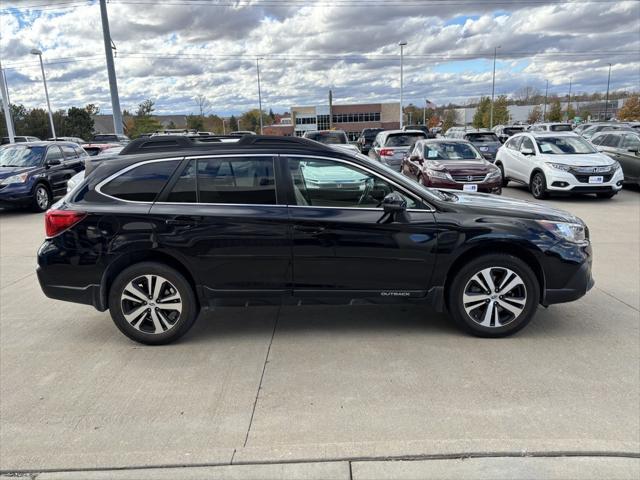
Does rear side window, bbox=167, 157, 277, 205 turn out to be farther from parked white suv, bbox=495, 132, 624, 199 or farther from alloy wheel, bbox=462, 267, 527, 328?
parked white suv, bbox=495, 132, 624, 199

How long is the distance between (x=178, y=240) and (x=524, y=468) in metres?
2.97

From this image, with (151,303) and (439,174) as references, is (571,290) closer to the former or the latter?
(151,303)

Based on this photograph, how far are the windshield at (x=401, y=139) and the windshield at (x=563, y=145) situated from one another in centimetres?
485

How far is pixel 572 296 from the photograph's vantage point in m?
4.25

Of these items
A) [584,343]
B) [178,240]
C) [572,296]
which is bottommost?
[584,343]

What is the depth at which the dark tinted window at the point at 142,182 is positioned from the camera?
4160 millimetres

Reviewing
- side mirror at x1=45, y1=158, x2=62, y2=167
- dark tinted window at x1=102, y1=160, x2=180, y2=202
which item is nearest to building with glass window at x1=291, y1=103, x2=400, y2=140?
side mirror at x1=45, y1=158, x2=62, y2=167

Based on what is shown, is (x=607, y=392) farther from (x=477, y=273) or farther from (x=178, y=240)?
(x=178, y=240)

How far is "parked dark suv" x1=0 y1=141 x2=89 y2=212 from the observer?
11578 mm

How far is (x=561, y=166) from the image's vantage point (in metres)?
12.0

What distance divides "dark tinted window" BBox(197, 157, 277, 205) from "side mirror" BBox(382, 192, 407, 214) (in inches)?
37.0

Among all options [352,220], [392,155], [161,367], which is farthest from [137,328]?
[392,155]

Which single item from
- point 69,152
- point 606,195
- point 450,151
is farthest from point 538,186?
point 69,152

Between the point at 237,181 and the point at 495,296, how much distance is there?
243 cm
